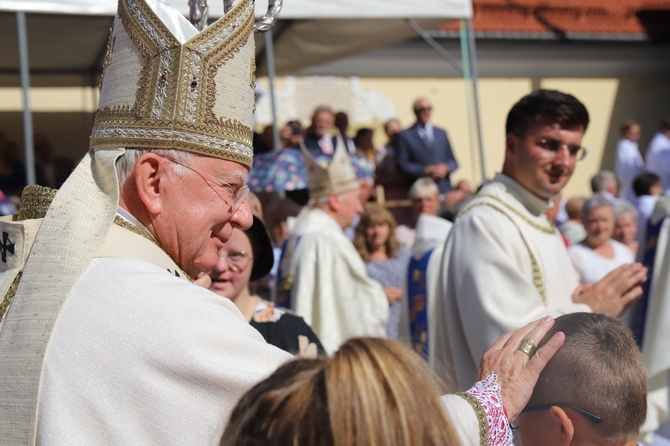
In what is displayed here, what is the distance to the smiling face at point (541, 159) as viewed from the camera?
3941 millimetres

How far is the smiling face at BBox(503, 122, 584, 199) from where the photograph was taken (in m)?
3.94

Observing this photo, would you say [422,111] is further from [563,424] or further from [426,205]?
[563,424]

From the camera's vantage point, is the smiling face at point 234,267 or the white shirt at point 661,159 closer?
the smiling face at point 234,267

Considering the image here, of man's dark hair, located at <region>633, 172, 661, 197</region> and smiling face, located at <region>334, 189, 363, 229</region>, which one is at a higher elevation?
smiling face, located at <region>334, 189, 363, 229</region>

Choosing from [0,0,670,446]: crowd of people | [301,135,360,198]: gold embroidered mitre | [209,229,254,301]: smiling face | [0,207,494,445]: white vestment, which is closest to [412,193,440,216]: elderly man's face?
[301,135,360,198]: gold embroidered mitre

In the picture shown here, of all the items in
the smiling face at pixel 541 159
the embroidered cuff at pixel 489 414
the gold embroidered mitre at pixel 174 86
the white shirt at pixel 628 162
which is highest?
the gold embroidered mitre at pixel 174 86

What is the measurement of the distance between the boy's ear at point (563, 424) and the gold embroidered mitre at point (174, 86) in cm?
92

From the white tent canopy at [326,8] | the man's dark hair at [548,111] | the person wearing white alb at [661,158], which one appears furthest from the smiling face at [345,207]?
the person wearing white alb at [661,158]

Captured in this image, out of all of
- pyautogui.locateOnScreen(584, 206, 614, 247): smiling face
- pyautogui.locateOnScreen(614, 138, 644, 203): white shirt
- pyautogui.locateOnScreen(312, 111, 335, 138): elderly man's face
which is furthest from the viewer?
pyautogui.locateOnScreen(614, 138, 644, 203): white shirt

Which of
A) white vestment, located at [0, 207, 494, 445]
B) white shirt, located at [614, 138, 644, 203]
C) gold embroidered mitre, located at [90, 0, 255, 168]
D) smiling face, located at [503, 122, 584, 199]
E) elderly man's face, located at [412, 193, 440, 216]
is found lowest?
white shirt, located at [614, 138, 644, 203]

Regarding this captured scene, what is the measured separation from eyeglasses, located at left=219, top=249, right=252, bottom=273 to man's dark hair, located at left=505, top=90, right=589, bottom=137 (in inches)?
44.9

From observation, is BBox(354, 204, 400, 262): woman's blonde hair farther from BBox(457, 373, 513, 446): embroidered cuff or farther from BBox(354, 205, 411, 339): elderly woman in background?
BBox(457, 373, 513, 446): embroidered cuff

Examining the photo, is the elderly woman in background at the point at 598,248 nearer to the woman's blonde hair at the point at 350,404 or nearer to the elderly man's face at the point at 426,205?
the elderly man's face at the point at 426,205

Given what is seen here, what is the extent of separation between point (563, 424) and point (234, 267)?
70.3 inches
